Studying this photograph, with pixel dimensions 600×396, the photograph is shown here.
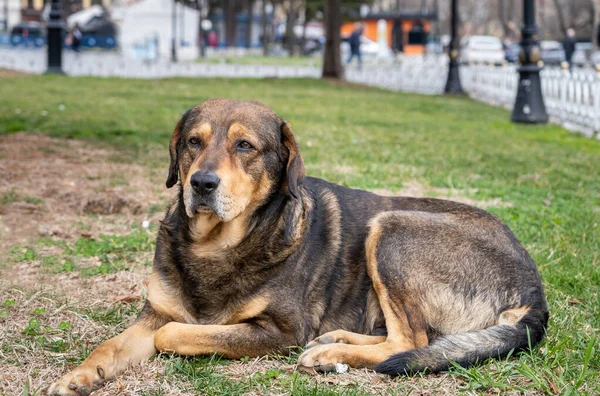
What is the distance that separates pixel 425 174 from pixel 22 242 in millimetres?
5606

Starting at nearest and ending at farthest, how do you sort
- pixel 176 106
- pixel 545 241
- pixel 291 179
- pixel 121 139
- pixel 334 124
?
1. pixel 291 179
2. pixel 545 241
3. pixel 121 139
4. pixel 334 124
5. pixel 176 106

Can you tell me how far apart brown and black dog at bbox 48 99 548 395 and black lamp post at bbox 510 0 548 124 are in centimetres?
1326

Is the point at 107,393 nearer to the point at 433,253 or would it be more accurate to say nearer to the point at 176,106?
the point at 433,253

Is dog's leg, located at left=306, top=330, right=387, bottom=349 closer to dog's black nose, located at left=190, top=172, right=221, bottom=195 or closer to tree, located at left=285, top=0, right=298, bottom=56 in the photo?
dog's black nose, located at left=190, top=172, right=221, bottom=195

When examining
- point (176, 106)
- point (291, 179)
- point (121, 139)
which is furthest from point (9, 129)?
point (291, 179)

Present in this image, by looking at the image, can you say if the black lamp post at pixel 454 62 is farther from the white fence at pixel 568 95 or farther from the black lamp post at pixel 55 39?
the black lamp post at pixel 55 39

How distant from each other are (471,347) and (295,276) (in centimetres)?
107

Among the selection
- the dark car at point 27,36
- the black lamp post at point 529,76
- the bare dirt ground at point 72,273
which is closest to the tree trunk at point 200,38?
the dark car at point 27,36

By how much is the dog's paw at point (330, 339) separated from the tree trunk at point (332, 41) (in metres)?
27.0

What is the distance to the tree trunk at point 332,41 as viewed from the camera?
3070 cm

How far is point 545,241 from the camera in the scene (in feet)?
23.7

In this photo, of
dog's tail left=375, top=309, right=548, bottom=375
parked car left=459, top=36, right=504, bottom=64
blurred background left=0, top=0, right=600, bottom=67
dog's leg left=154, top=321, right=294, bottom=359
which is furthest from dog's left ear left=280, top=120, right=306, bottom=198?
parked car left=459, top=36, right=504, bottom=64

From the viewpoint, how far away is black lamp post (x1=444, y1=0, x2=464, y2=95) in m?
28.2

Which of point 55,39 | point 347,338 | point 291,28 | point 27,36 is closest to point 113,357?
point 347,338
